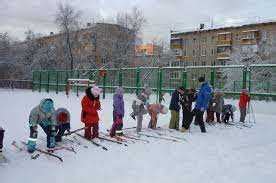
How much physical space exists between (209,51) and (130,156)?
64.9 metres

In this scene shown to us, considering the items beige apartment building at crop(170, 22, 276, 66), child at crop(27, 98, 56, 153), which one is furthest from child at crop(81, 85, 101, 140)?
beige apartment building at crop(170, 22, 276, 66)

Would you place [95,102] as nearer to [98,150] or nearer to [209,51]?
[98,150]

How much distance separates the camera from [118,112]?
394 inches

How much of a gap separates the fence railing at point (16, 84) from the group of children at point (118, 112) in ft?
99.6

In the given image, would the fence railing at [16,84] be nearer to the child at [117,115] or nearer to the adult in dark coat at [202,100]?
the adult in dark coat at [202,100]

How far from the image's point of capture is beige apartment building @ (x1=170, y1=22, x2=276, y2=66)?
60375 millimetres

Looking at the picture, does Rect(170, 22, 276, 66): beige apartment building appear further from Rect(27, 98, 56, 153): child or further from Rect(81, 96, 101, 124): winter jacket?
Rect(27, 98, 56, 153): child

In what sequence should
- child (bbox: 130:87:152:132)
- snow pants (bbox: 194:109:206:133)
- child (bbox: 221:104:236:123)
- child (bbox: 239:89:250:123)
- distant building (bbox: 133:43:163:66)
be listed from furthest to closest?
distant building (bbox: 133:43:163:66), child (bbox: 239:89:250:123), child (bbox: 221:104:236:123), snow pants (bbox: 194:109:206:133), child (bbox: 130:87:152:132)

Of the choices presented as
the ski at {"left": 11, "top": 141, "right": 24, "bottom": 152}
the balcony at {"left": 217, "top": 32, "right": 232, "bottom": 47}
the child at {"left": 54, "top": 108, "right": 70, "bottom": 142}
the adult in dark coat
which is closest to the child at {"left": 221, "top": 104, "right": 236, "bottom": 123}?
the adult in dark coat

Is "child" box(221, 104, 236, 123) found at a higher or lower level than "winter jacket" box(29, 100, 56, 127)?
lower

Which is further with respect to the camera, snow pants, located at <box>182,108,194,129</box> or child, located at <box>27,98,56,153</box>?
snow pants, located at <box>182,108,194,129</box>

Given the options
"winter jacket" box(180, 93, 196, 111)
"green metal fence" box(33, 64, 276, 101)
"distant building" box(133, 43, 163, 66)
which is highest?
"distant building" box(133, 43, 163, 66)

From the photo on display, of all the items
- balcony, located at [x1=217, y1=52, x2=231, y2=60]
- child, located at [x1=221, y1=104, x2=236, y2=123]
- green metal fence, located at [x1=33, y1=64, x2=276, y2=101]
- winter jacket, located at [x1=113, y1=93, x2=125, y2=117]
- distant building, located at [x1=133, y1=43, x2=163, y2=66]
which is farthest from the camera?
balcony, located at [x1=217, y1=52, x2=231, y2=60]

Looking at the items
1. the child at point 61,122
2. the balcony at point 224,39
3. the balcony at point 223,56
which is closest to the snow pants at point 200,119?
the child at point 61,122
